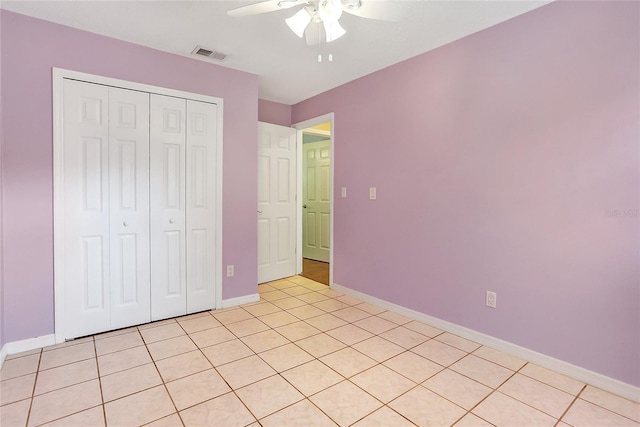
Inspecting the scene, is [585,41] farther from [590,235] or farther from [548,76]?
[590,235]

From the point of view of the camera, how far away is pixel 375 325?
2814mm

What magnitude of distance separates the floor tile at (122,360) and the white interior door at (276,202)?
1.87 m

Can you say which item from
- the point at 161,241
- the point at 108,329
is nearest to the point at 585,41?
the point at 161,241

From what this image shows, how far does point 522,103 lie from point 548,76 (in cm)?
21

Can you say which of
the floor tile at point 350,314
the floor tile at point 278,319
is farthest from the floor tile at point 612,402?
the floor tile at point 278,319

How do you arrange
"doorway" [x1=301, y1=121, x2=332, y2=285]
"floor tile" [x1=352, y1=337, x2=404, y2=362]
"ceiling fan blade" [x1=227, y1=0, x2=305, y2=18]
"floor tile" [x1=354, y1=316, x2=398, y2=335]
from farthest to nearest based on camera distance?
"doorway" [x1=301, y1=121, x2=332, y2=285]
"floor tile" [x1=354, y1=316, x2=398, y2=335]
"floor tile" [x1=352, y1=337, x2=404, y2=362]
"ceiling fan blade" [x1=227, y1=0, x2=305, y2=18]

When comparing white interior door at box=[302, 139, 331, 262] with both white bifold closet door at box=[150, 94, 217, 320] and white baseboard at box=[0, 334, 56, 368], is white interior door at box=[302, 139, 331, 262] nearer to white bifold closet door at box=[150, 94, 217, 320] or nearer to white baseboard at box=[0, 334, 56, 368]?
white bifold closet door at box=[150, 94, 217, 320]

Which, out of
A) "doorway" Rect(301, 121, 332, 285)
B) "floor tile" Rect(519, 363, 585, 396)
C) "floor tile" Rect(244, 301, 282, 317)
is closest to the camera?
"floor tile" Rect(519, 363, 585, 396)

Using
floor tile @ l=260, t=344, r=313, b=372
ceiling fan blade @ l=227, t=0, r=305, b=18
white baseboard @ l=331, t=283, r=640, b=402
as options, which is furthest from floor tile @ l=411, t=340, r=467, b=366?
ceiling fan blade @ l=227, t=0, r=305, b=18

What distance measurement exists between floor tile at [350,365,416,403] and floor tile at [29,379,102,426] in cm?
149

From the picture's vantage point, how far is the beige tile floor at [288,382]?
163cm

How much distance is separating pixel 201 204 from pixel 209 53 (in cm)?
138

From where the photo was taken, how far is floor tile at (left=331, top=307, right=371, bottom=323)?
9.72 feet

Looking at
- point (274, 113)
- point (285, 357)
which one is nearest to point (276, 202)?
point (274, 113)
